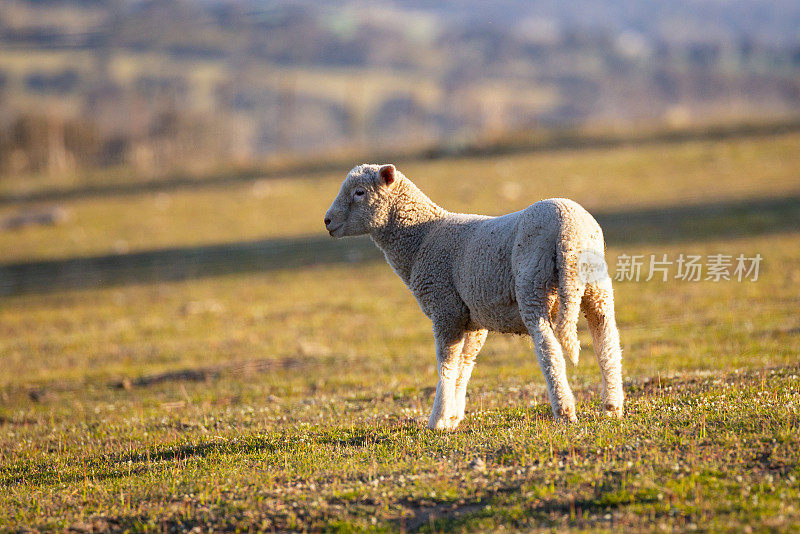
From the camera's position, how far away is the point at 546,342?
852cm

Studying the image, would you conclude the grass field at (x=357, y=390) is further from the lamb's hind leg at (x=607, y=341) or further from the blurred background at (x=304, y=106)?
the blurred background at (x=304, y=106)

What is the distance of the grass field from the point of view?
7.10m

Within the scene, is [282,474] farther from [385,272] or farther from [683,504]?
[385,272]

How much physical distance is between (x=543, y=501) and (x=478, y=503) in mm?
554

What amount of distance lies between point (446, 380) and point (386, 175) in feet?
8.40

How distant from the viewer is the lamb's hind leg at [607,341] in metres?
8.84

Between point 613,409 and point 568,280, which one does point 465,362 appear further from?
point 568,280

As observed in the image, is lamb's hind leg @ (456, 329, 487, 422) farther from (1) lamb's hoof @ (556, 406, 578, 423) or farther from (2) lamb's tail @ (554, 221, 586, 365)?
(2) lamb's tail @ (554, 221, 586, 365)

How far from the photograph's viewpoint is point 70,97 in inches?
6275

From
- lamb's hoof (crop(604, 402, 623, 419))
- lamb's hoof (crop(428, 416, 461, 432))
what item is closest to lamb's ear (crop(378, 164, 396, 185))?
lamb's hoof (crop(428, 416, 461, 432))

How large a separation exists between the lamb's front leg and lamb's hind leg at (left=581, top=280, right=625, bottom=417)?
1.57 m

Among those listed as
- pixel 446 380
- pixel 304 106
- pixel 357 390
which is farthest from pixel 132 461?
pixel 304 106

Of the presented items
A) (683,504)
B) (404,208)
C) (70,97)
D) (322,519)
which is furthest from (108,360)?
(70,97)

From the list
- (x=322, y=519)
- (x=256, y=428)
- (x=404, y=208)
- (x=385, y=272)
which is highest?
(x=404, y=208)
